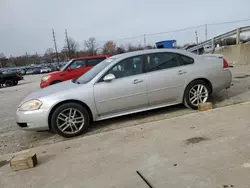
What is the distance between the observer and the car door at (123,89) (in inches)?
191

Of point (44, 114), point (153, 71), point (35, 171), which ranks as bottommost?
point (35, 171)

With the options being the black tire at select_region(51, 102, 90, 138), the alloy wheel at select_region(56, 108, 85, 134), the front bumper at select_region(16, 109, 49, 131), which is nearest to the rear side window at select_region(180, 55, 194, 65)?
the black tire at select_region(51, 102, 90, 138)

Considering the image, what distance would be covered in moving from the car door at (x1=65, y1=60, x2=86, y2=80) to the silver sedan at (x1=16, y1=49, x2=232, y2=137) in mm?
5088

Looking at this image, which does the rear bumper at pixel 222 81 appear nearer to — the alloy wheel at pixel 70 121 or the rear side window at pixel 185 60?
the rear side window at pixel 185 60

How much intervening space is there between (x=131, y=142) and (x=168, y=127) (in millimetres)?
882

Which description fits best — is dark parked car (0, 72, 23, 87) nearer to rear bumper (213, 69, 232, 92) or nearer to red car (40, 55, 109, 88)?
red car (40, 55, 109, 88)

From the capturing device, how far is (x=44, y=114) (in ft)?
15.0

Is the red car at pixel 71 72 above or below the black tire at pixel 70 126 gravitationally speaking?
above

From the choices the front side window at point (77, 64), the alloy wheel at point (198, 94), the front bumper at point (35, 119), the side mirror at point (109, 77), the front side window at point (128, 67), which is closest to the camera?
the front bumper at point (35, 119)

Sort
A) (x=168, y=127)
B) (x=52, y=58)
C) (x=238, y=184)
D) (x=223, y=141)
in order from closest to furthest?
(x=238, y=184)
(x=223, y=141)
(x=168, y=127)
(x=52, y=58)

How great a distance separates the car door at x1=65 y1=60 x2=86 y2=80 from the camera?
10.3m

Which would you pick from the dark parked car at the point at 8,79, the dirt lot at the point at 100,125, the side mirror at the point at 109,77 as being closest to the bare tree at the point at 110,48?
the dark parked car at the point at 8,79

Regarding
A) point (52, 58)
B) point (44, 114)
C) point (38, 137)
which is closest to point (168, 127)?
point (44, 114)

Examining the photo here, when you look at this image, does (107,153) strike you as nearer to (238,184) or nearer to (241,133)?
(238,184)
